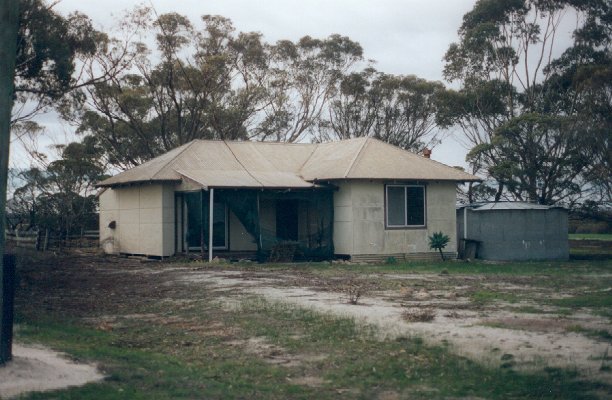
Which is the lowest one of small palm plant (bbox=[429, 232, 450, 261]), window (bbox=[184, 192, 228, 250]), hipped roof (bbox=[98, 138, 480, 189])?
small palm plant (bbox=[429, 232, 450, 261])

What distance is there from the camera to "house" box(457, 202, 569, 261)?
25766 mm

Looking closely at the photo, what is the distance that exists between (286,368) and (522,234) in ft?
63.0

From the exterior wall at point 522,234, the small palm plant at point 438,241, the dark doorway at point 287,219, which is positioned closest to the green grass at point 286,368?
the small palm plant at point 438,241

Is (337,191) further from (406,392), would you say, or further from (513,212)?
(406,392)

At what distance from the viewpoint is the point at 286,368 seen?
7.99 metres

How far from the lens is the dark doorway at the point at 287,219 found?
87.0 ft

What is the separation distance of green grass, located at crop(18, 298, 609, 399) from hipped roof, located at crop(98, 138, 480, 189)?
13.1 metres

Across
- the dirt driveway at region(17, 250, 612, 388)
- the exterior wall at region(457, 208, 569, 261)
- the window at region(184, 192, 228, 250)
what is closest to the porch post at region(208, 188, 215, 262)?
the window at region(184, 192, 228, 250)

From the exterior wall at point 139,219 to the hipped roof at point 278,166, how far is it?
0.60 m

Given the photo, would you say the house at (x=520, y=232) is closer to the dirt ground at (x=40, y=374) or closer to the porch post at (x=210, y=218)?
the porch post at (x=210, y=218)

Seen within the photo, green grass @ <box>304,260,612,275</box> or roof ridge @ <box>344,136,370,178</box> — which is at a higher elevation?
roof ridge @ <box>344,136,370,178</box>

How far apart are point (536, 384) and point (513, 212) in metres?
19.2

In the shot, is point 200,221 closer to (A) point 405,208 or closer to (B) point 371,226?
(B) point 371,226

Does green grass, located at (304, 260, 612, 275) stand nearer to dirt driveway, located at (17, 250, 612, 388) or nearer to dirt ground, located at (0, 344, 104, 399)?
dirt driveway, located at (17, 250, 612, 388)
